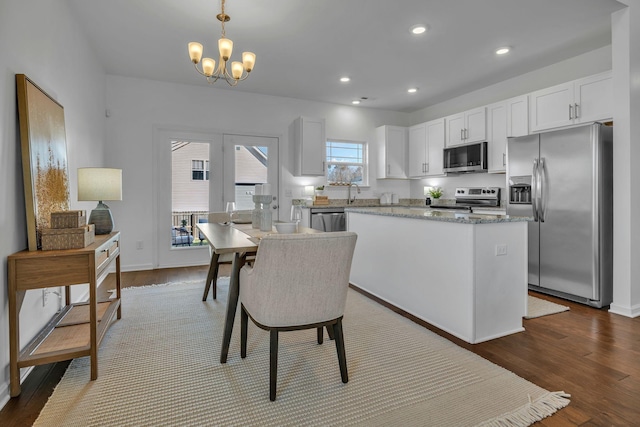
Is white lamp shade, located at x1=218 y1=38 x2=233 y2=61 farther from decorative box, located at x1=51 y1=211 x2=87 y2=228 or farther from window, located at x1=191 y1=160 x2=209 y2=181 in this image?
window, located at x1=191 y1=160 x2=209 y2=181

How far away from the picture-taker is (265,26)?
10.6ft

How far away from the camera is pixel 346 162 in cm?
607

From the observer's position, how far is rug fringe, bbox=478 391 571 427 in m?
1.50

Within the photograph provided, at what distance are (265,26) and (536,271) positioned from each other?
3.73 meters

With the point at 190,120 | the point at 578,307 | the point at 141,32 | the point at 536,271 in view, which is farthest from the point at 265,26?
the point at 578,307

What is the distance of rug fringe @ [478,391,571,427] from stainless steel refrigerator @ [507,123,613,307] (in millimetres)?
1991

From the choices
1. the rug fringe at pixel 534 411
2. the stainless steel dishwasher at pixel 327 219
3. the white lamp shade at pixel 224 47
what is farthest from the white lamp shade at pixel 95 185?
the stainless steel dishwasher at pixel 327 219

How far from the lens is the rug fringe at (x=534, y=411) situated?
4.91 ft

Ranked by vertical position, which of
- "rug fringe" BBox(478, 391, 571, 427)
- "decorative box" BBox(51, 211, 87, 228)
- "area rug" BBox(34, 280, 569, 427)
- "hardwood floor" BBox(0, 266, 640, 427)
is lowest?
"hardwood floor" BBox(0, 266, 640, 427)

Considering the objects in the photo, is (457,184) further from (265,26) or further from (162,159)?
(162,159)

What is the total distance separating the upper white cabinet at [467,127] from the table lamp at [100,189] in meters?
4.48

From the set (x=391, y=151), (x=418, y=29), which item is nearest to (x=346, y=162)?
(x=391, y=151)

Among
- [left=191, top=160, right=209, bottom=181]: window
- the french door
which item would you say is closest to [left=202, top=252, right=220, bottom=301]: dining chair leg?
the french door

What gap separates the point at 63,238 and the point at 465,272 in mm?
2520
